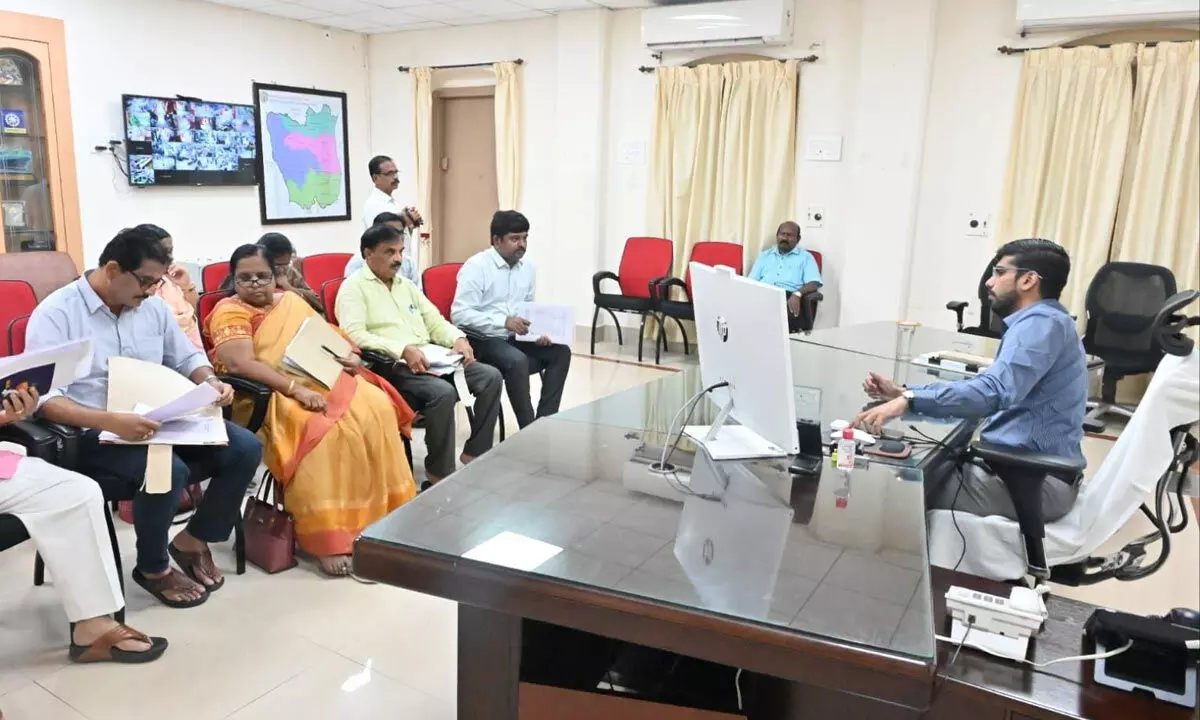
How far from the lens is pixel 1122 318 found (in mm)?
4668

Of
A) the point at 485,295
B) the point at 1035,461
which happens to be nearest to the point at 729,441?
the point at 1035,461

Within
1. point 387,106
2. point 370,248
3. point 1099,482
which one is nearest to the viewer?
point 1099,482

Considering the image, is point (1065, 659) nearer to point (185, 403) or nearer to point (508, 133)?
point (185, 403)

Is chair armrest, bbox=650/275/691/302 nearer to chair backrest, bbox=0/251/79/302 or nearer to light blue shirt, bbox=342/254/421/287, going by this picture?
light blue shirt, bbox=342/254/421/287

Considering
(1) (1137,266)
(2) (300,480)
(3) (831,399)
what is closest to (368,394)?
(2) (300,480)

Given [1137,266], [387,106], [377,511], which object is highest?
[387,106]

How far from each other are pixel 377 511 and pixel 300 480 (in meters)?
0.29

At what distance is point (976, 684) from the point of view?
4.21 ft

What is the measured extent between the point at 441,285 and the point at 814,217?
10.1 ft

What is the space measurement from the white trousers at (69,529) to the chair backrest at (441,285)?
2.08 meters

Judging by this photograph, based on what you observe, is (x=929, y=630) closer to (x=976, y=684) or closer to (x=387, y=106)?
(x=976, y=684)

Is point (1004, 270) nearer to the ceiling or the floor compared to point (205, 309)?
nearer to the ceiling

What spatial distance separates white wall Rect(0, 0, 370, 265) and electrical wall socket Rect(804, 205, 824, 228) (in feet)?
13.9

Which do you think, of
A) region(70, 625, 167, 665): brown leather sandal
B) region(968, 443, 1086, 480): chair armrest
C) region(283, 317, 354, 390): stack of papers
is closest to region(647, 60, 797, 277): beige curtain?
region(283, 317, 354, 390): stack of papers
